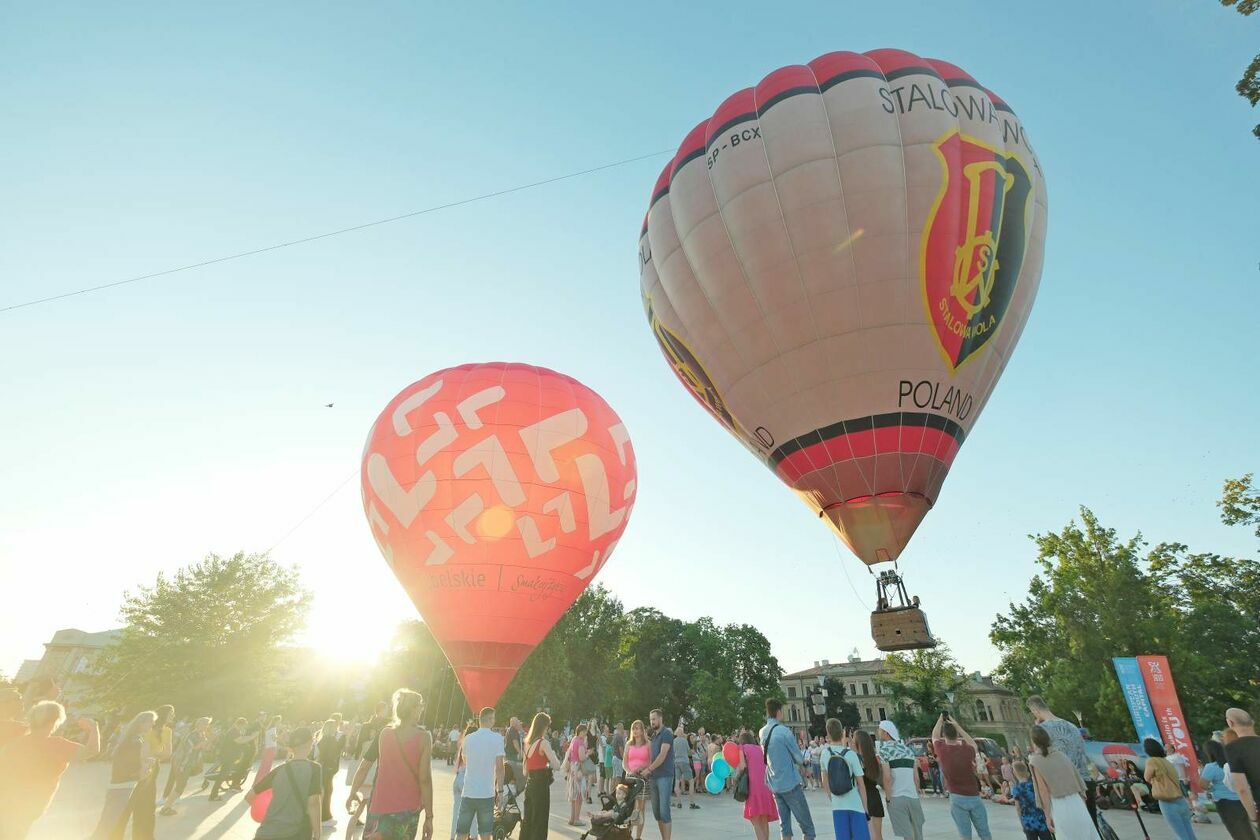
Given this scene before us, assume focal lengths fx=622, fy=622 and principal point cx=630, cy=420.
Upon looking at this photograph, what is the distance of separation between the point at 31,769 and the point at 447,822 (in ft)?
22.2

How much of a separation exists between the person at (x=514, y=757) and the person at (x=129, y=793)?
386 cm

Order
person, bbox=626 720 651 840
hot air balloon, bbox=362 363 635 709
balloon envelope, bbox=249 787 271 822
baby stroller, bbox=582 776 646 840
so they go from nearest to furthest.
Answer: balloon envelope, bbox=249 787 271 822 < baby stroller, bbox=582 776 646 840 < person, bbox=626 720 651 840 < hot air balloon, bbox=362 363 635 709

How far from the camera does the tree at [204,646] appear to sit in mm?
31109

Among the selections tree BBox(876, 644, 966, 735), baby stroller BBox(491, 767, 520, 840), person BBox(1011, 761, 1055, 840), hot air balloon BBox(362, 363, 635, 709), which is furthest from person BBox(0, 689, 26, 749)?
tree BBox(876, 644, 966, 735)

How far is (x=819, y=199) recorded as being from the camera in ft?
34.6

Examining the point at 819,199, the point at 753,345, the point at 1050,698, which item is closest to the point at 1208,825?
the point at 753,345

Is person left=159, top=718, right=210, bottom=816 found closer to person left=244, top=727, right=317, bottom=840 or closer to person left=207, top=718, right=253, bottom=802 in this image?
person left=207, top=718, right=253, bottom=802

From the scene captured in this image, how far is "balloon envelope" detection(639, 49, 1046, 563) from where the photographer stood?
10.3 metres

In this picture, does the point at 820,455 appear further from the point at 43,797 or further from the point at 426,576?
the point at 43,797

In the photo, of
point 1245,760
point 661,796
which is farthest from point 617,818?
point 1245,760

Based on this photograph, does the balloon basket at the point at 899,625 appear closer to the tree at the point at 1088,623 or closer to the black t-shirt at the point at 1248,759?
the black t-shirt at the point at 1248,759

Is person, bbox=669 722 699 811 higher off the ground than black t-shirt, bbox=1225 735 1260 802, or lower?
higher

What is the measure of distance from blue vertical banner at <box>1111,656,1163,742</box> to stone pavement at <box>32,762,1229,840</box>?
547cm

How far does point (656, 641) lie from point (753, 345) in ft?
190
